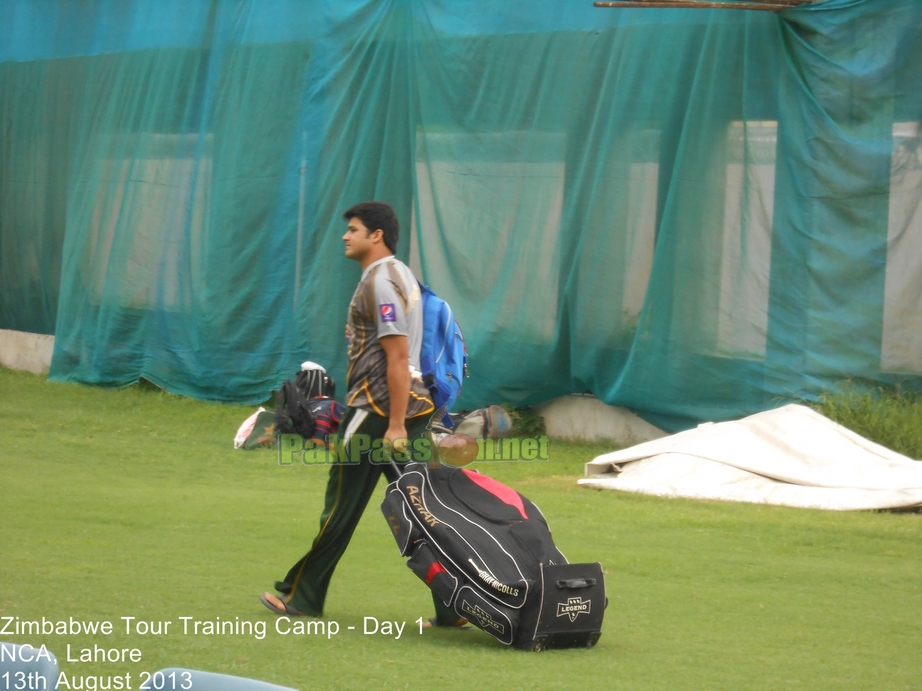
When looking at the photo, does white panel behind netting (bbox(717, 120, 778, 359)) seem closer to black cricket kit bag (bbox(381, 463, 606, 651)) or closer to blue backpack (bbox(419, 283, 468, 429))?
blue backpack (bbox(419, 283, 468, 429))

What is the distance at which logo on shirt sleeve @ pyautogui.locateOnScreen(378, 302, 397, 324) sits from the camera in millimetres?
4305

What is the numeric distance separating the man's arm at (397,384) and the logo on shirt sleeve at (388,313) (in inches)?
2.5

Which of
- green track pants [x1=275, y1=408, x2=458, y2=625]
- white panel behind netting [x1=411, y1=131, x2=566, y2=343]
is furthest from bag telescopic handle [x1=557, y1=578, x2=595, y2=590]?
white panel behind netting [x1=411, y1=131, x2=566, y2=343]

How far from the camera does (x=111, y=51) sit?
1269 cm

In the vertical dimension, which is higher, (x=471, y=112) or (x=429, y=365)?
(x=471, y=112)

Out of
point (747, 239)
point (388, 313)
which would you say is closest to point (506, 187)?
point (747, 239)

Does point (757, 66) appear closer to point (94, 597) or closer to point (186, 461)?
point (186, 461)

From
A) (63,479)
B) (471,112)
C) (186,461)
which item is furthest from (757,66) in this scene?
(63,479)

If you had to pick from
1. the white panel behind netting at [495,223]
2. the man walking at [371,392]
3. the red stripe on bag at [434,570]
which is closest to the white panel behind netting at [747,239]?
the white panel behind netting at [495,223]

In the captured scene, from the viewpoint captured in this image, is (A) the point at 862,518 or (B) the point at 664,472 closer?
(A) the point at 862,518

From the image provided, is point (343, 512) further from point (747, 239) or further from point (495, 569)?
point (747, 239)

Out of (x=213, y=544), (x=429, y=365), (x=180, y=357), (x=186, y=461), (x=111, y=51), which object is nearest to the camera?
(x=429, y=365)

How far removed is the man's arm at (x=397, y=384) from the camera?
429 centimetres

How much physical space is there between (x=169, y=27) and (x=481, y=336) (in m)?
5.01
